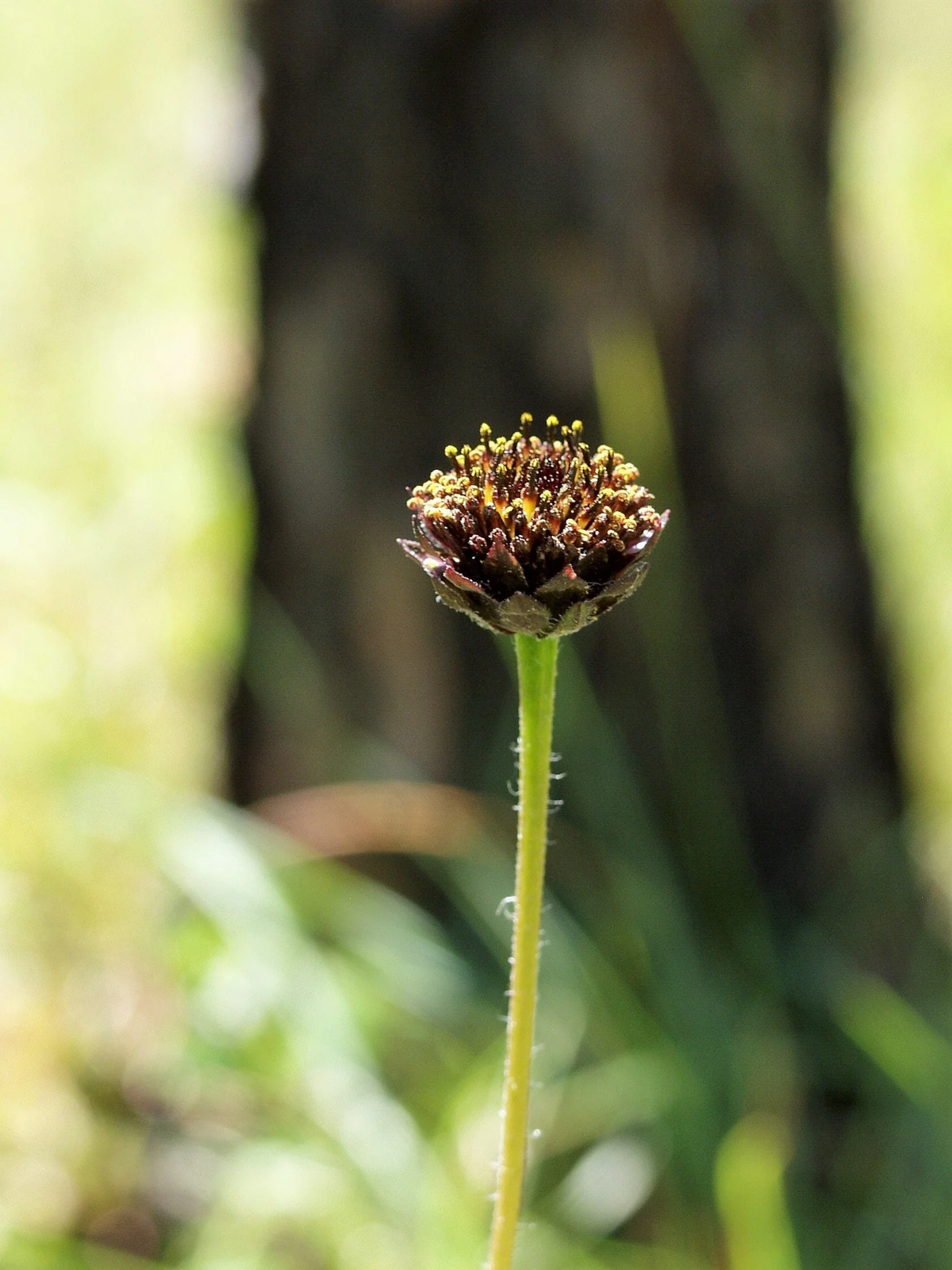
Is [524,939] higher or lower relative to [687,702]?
lower

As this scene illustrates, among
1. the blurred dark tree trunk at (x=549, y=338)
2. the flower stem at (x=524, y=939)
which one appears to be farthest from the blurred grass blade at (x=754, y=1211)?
the blurred dark tree trunk at (x=549, y=338)

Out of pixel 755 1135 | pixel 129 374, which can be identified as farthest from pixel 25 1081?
pixel 129 374

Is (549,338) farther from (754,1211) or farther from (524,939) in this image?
(524,939)

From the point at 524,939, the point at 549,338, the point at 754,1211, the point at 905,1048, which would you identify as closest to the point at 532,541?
the point at 524,939

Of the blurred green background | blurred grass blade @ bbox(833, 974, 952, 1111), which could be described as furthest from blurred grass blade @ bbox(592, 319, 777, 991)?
blurred grass blade @ bbox(833, 974, 952, 1111)

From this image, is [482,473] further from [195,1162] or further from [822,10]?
[822,10]

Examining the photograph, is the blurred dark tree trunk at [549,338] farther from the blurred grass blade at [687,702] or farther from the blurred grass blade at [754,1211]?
the blurred grass blade at [754,1211]
